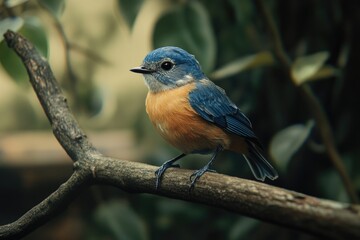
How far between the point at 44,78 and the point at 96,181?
166mm

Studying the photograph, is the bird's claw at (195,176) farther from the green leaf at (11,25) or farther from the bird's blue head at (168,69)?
the green leaf at (11,25)

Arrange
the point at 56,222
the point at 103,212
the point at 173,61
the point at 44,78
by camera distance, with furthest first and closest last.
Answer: the point at 56,222 → the point at 103,212 → the point at 44,78 → the point at 173,61

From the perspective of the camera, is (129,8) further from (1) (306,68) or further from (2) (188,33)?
(1) (306,68)

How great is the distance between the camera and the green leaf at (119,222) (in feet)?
3.90

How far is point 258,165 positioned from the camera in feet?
2.54

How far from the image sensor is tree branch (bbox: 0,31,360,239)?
55 cm

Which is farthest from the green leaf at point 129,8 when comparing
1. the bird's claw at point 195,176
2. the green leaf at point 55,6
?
the bird's claw at point 195,176

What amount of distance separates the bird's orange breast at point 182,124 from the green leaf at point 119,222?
430mm

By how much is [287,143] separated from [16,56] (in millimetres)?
465

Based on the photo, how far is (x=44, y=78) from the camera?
83cm

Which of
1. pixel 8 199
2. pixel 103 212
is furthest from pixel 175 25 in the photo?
pixel 8 199

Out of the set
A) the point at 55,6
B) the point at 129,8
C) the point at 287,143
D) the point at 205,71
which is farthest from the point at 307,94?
the point at 55,6

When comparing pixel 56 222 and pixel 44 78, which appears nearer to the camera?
pixel 44 78

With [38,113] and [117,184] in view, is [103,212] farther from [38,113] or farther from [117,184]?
[38,113]
